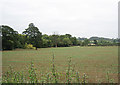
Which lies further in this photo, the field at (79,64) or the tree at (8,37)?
the tree at (8,37)

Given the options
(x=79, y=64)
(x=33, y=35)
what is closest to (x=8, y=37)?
(x=33, y=35)

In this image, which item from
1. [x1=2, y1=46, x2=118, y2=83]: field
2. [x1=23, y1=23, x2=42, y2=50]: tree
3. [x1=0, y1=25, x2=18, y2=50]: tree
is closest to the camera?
[x1=2, y1=46, x2=118, y2=83]: field

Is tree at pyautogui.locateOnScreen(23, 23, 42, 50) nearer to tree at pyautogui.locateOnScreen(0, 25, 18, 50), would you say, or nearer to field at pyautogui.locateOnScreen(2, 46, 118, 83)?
tree at pyautogui.locateOnScreen(0, 25, 18, 50)

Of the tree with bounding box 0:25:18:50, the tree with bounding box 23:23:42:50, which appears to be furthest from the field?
the tree with bounding box 23:23:42:50

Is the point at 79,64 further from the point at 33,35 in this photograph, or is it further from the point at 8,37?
the point at 33,35

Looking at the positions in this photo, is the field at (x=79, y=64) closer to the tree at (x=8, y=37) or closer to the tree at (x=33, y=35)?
the tree at (x=8, y=37)

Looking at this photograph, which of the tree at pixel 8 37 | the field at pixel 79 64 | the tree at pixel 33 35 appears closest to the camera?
the field at pixel 79 64

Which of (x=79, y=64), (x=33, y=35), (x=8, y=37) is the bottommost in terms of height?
(x=79, y=64)

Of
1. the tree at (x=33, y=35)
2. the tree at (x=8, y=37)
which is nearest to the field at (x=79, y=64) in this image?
the tree at (x=8, y=37)

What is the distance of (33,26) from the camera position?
29750 mm

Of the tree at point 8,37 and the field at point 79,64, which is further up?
the tree at point 8,37

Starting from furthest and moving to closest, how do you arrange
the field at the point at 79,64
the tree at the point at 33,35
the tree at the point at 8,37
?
the tree at the point at 33,35, the tree at the point at 8,37, the field at the point at 79,64

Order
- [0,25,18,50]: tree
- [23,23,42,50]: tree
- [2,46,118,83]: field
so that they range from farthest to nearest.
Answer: [23,23,42,50]: tree < [0,25,18,50]: tree < [2,46,118,83]: field

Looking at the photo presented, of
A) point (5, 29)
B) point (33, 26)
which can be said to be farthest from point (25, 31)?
point (5, 29)
